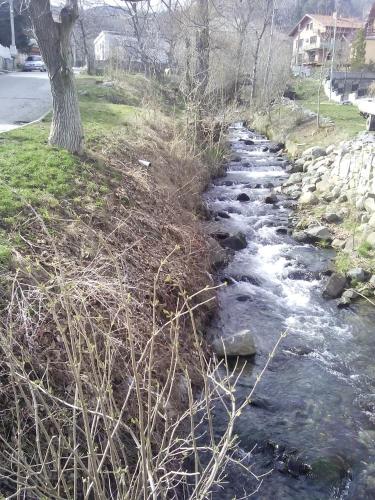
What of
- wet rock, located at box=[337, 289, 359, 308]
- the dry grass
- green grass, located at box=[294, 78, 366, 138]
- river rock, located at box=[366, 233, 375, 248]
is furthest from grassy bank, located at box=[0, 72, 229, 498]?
green grass, located at box=[294, 78, 366, 138]

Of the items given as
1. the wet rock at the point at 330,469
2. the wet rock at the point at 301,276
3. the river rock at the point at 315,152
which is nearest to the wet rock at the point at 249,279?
the wet rock at the point at 301,276

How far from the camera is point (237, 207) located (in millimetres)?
13273

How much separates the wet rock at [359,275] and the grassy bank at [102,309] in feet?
9.57

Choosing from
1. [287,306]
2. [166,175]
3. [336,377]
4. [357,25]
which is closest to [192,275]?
[287,306]

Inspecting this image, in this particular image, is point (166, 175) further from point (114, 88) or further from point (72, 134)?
point (114, 88)

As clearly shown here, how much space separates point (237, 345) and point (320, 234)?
525cm

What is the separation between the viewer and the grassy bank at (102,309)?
2.39 metres

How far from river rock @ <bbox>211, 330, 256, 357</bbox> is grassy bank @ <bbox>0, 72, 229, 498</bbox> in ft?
1.63

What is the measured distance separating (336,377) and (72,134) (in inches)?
262

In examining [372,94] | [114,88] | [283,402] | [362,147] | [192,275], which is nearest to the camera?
[283,402]

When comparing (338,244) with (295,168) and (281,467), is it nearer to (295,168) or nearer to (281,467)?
(281,467)

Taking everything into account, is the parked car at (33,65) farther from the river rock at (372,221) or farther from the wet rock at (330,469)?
the wet rock at (330,469)

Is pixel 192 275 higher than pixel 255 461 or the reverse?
higher

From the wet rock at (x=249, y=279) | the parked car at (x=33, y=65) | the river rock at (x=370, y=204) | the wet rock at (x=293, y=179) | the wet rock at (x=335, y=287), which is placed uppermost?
the parked car at (x=33, y=65)
